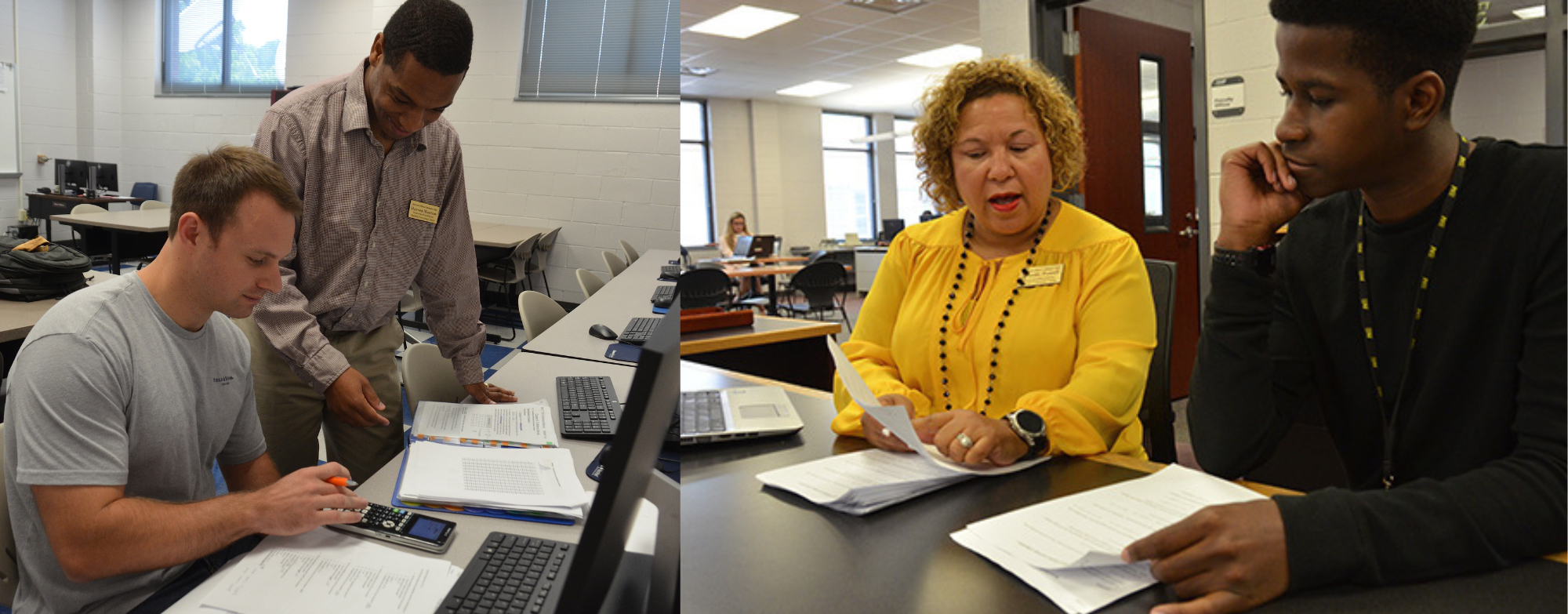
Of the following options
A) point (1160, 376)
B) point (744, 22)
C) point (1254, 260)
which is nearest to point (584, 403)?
point (1254, 260)

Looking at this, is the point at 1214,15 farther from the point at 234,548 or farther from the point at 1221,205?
the point at 234,548

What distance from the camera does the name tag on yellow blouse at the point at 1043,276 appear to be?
3.61 feet

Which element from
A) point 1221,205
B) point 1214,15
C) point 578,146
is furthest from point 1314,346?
point 1214,15

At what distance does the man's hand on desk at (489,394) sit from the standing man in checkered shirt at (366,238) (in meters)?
0.02

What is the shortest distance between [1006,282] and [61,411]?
972 millimetres

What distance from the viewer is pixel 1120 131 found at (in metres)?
3.89

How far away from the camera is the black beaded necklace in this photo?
1114mm

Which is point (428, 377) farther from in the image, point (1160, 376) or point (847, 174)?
point (847, 174)

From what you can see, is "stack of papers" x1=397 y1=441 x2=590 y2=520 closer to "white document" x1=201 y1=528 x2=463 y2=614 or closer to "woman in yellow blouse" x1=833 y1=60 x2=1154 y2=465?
"white document" x1=201 y1=528 x2=463 y2=614

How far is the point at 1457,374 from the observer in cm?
47

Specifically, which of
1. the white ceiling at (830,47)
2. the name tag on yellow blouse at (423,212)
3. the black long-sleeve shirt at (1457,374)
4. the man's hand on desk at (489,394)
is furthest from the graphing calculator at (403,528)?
the white ceiling at (830,47)

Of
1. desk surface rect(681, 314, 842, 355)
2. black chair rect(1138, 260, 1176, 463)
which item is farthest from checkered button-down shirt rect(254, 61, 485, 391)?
black chair rect(1138, 260, 1176, 463)

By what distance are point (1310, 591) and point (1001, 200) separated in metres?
0.71

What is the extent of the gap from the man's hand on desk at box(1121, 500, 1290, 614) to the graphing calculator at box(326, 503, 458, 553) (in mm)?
606
